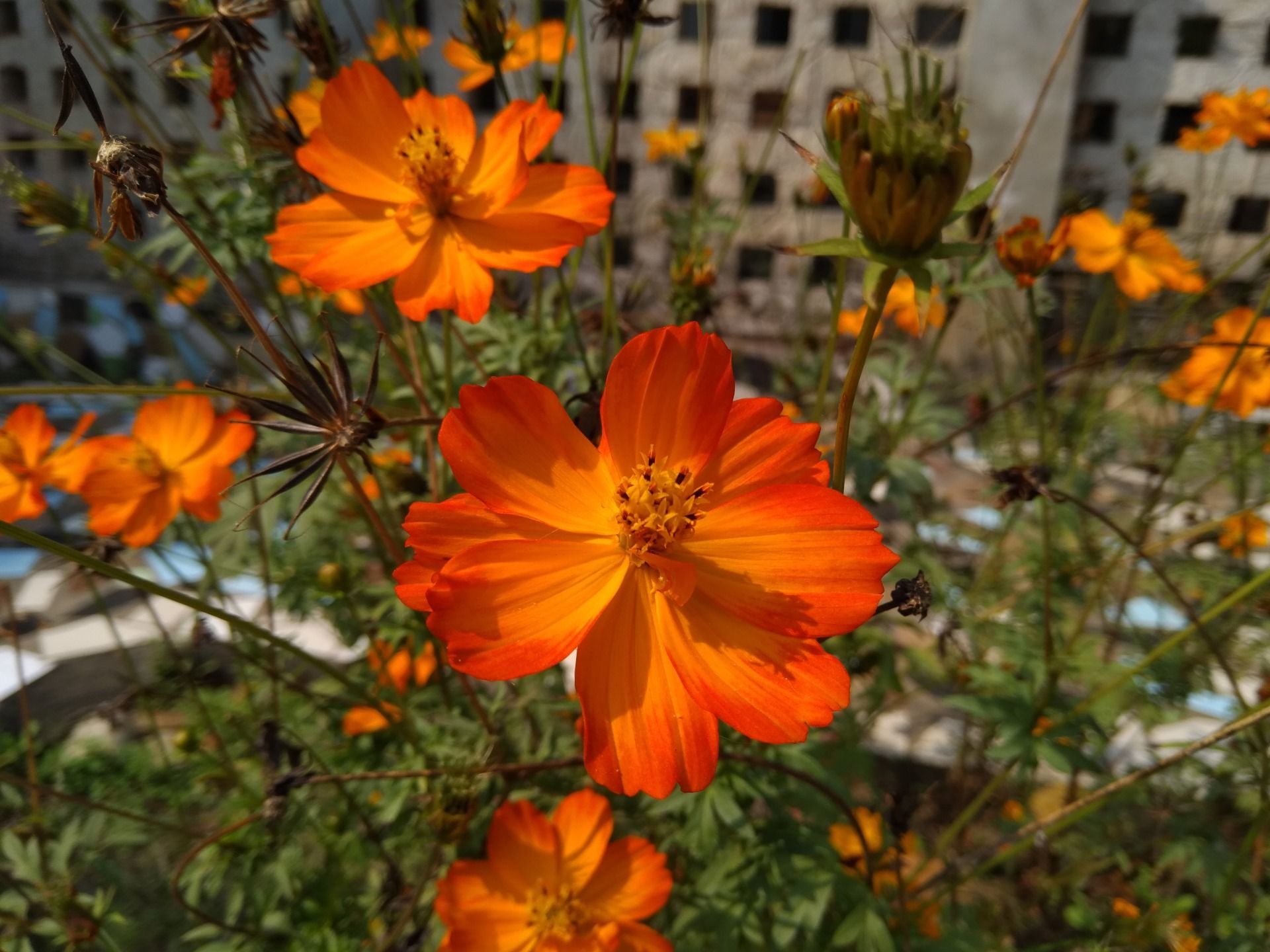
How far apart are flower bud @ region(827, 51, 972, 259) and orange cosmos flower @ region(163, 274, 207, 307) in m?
0.89

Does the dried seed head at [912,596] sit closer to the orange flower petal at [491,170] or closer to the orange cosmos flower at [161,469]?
the orange flower petal at [491,170]

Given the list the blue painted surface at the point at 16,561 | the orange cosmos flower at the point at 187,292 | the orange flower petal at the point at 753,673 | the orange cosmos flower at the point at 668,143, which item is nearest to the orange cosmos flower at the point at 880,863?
the orange flower petal at the point at 753,673

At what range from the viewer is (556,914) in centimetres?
75

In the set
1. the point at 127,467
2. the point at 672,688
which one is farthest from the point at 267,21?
the point at 672,688

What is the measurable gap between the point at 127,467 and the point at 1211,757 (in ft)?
6.20

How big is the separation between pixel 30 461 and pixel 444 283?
61 centimetres

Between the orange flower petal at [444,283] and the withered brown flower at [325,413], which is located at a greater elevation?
the orange flower petal at [444,283]

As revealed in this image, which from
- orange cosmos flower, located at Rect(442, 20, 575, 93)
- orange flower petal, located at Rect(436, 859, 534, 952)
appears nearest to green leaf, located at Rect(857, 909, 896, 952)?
orange flower petal, located at Rect(436, 859, 534, 952)

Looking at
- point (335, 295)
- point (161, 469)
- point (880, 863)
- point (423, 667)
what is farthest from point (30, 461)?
point (880, 863)

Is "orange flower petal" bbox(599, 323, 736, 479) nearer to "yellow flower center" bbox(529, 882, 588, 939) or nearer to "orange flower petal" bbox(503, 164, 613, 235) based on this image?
"orange flower petal" bbox(503, 164, 613, 235)

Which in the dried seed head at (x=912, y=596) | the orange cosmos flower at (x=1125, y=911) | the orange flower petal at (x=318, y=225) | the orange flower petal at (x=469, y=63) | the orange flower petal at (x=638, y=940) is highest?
the orange flower petal at (x=469, y=63)

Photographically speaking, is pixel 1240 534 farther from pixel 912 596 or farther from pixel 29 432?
pixel 29 432

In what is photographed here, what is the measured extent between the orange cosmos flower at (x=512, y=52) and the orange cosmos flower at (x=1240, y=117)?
3.87ft

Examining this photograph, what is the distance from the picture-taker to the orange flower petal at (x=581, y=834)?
75cm
